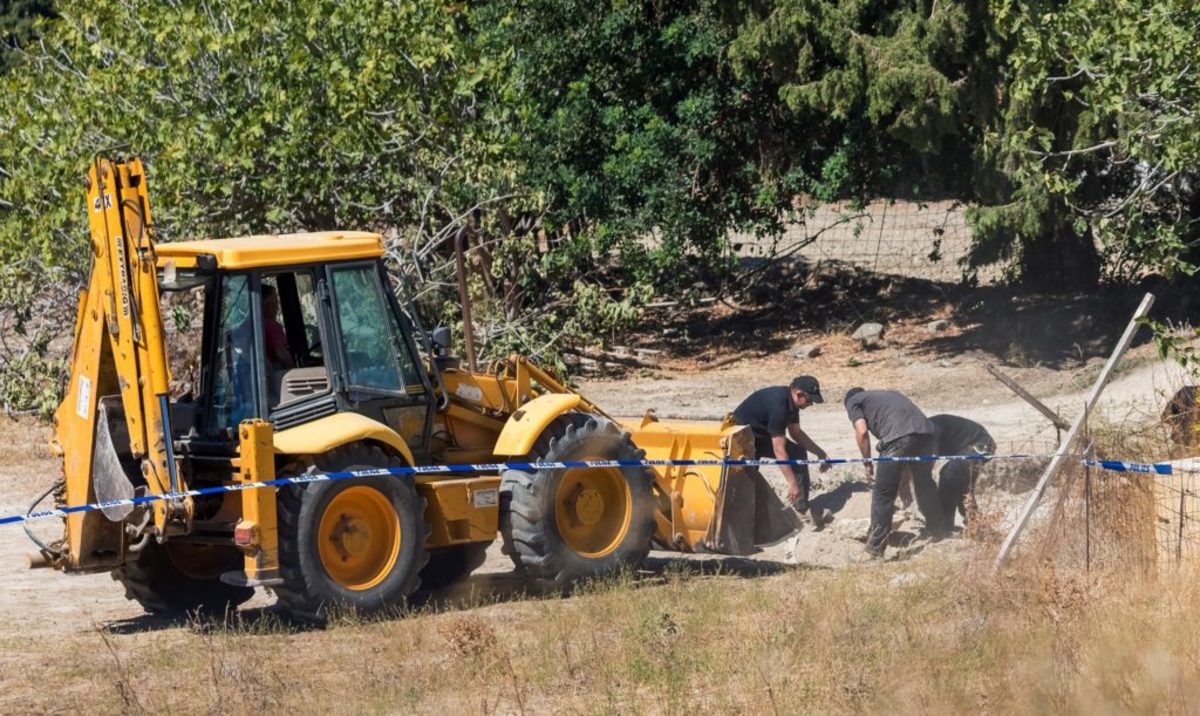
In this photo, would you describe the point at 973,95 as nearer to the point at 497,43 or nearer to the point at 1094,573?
the point at 497,43

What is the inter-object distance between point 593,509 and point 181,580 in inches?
109

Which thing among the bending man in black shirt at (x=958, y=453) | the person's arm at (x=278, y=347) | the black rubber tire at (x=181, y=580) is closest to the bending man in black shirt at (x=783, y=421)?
the bending man in black shirt at (x=958, y=453)

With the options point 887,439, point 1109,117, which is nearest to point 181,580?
point 887,439

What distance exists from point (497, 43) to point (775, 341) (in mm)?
6090

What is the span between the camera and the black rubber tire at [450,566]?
11414 millimetres

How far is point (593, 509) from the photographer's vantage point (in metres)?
11.1

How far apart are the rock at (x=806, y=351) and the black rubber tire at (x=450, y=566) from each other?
37.1 ft

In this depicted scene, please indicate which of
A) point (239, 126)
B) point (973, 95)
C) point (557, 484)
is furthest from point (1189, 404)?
point (239, 126)

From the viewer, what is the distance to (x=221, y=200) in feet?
62.0

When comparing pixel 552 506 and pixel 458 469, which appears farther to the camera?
pixel 552 506

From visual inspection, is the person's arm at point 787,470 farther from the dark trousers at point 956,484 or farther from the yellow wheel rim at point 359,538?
the yellow wheel rim at point 359,538

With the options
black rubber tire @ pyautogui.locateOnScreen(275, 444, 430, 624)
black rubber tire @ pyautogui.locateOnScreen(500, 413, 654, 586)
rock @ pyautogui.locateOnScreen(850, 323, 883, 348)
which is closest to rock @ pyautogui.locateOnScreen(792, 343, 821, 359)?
rock @ pyautogui.locateOnScreen(850, 323, 883, 348)

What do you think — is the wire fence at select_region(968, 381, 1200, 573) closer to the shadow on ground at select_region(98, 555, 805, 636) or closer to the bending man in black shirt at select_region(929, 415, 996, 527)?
the bending man in black shirt at select_region(929, 415, 996, 527)

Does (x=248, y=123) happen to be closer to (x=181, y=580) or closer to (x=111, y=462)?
(x=181, y=580)
